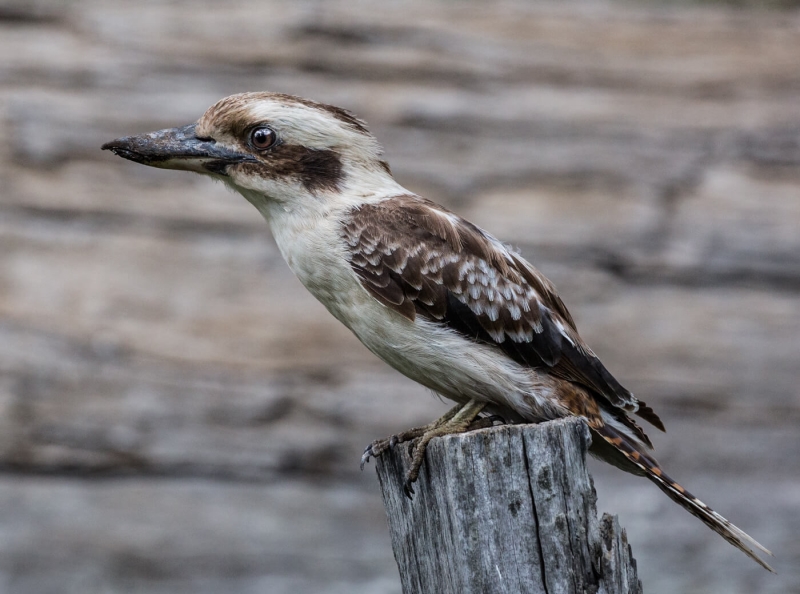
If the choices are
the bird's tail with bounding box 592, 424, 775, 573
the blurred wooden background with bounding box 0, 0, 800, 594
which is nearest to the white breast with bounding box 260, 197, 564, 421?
the bird's tail with bounding box 592, 424, 775, 573

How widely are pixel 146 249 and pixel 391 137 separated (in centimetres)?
183

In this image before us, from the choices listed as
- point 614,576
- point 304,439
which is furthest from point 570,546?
point 304,439

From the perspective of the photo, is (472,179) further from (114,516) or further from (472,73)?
(114,516)

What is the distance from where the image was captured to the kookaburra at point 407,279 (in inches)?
145

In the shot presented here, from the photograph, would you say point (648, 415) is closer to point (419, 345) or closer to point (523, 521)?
point (419, 345)

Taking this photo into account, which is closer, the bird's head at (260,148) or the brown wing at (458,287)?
the brown wing at (458,287)

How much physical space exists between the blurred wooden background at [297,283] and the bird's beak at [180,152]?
111 inches

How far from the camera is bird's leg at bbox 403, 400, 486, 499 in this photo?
11.0ft

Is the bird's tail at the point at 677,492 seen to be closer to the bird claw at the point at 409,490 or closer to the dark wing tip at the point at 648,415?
the dark wing tip at the point at 648,415

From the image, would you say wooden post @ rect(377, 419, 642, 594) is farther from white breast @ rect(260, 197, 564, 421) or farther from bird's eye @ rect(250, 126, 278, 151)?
bird's eye @ rect(250, 126, 278, 151)

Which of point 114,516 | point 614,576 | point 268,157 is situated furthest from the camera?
point 114,516

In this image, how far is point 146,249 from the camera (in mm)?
6668

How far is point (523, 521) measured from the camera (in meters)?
3.02

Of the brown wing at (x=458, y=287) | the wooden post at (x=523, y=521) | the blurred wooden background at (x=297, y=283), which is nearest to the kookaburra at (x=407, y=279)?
the brown wing at (x=458, y=287)
